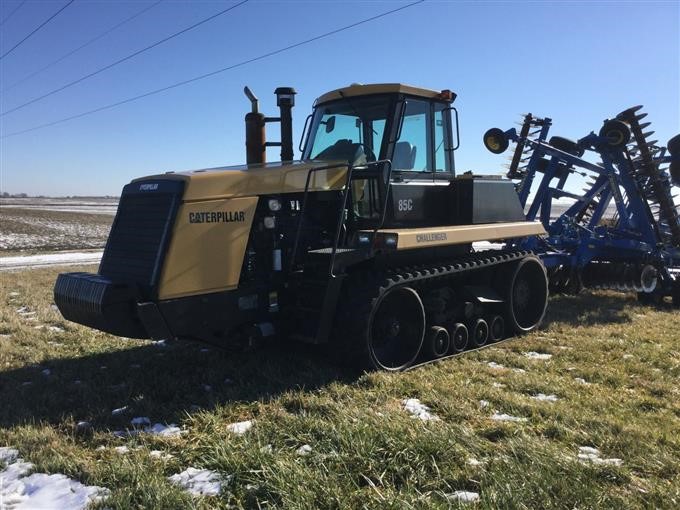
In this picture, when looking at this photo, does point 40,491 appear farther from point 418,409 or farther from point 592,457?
point 592,457

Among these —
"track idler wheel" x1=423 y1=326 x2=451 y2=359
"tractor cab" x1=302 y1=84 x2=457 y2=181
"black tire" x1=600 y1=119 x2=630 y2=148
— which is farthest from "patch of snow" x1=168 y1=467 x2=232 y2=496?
"black tire" x1=600 y1=119 x2=630 y2=148

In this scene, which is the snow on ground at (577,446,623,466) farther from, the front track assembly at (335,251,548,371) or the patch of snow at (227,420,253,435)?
the patch of snow at (227,420,253,435)

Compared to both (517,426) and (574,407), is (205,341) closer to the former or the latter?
(517,426)

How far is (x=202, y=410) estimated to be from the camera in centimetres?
462

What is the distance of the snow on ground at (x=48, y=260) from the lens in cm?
1622

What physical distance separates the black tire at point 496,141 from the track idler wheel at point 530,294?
3294 mm

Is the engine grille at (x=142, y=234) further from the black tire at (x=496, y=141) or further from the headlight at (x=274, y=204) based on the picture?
the black tire at (x=496, y=141)

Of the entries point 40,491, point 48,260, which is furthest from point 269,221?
point 48,260

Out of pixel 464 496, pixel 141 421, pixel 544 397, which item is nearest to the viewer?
pixel 464 496

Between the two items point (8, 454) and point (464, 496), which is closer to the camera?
point (464, 496)

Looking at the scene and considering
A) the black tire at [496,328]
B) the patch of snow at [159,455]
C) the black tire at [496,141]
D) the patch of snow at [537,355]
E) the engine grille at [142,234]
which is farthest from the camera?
the black tire at [496,141]

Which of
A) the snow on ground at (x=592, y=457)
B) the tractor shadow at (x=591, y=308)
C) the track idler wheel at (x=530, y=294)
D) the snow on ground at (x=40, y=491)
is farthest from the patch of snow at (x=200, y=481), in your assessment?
the tractor shadow at (x=591, y=308)

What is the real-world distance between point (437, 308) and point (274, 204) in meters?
2.28

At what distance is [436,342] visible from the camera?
245 inches
